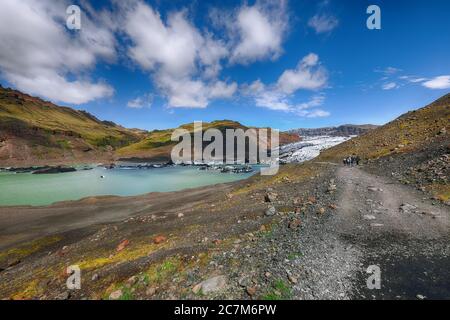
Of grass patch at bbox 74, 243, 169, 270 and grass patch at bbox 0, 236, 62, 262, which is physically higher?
grass patch at bbox 74, 243, 169, 270

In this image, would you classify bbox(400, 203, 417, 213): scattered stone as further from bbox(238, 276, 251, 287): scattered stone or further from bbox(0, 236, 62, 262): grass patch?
bbox(0, 236, 62, 262): grass patch

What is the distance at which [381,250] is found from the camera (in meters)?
11.5

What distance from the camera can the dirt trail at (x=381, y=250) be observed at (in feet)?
28.7

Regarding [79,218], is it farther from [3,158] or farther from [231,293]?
[3,158]

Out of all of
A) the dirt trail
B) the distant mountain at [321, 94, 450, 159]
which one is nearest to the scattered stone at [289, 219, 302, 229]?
the dirt trail

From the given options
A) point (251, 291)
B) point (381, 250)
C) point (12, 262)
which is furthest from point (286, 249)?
point (12, 262)

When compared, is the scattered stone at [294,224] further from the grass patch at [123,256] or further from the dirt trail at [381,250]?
the grass patch at [123,256]

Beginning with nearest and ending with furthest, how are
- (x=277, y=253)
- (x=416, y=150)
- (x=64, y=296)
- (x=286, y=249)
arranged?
(x=64, y=296) < (x=277, y=253) < (x=286, y=249) < (x=416, y=150)

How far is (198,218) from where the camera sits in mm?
22016

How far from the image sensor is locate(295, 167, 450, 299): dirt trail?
8734mm

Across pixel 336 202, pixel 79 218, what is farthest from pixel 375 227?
pixel 79 218

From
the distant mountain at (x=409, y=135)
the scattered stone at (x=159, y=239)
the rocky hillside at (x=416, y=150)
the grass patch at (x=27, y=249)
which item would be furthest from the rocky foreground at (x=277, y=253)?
the distant mountain at (x=409, y=135)

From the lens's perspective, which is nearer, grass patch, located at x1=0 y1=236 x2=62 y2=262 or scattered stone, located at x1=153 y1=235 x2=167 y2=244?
scattered stone, located at x1=153 y1=235 x2=167 y2=244

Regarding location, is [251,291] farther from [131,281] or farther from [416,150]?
[416,150]
